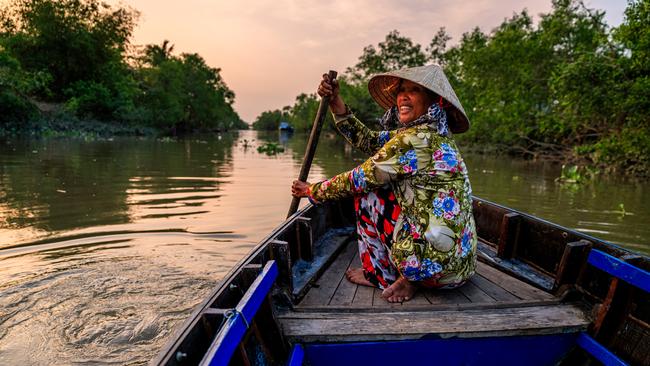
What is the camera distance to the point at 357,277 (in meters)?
2.32

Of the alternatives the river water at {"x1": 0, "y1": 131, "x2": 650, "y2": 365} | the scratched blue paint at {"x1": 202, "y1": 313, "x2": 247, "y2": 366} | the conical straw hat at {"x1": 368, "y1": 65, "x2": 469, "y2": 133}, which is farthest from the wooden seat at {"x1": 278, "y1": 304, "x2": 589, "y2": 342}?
the river water at {"x1": 0, "y1": 131, "x2": 650, "y2": 365}

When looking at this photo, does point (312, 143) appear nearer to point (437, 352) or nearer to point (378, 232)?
point (378, 232)

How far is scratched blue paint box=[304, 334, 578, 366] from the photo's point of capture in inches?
65.3

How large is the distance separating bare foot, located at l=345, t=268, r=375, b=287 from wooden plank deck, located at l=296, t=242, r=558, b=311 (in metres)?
0.03

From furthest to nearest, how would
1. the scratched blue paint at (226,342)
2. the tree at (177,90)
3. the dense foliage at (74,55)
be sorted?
the tree at (177,90)
the dense foliage at (74,55)
the scratched blue paint at (226,342)

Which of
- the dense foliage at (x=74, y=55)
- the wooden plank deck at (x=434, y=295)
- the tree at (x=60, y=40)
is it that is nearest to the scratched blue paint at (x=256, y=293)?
the wooden plank deck at (x=434, y=295)

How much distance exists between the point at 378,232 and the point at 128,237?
347 centimetres

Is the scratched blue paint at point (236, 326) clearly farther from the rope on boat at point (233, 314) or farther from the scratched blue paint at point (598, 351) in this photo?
the scratched blue paint at point (598, 351)

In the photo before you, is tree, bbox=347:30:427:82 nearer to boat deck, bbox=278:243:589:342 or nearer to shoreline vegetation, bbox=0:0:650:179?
shoreline vegetation, bbox=0:0:650:179

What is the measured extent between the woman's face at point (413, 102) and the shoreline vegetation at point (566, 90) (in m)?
10.6

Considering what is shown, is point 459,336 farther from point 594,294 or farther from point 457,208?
point 594,294

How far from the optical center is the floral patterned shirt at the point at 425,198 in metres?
1.86

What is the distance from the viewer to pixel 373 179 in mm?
1934

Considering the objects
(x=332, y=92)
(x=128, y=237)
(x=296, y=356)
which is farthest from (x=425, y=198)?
(x=128, y=237)
